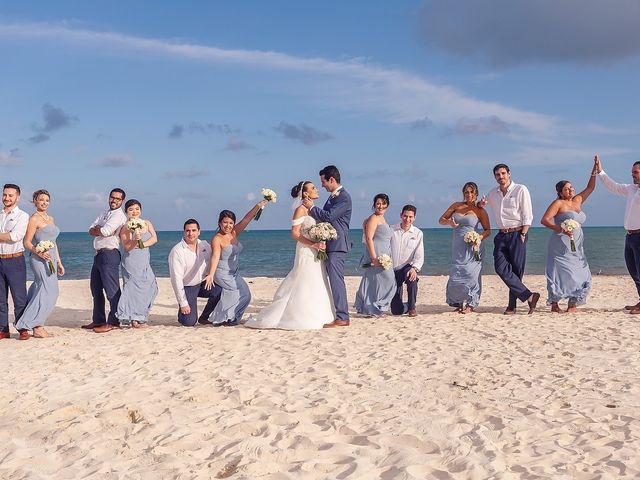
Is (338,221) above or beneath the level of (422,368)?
above

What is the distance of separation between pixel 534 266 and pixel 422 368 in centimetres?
2796

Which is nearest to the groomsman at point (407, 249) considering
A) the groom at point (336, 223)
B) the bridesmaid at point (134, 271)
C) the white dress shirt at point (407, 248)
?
the white dress shirt at point (407, 248)

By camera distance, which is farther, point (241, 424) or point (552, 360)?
point (552, 360)

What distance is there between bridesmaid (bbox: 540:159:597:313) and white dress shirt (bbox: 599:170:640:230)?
1.14ft

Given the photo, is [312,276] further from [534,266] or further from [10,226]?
[534,266]

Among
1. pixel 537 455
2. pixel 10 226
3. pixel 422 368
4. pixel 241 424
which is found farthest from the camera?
pixel 10 226

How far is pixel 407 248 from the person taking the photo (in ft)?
35.3

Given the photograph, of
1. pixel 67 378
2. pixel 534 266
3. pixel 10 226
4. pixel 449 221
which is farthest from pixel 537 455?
pixel 534 266

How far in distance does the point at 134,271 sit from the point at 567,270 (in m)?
6.93

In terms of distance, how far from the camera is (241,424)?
505 centimetres

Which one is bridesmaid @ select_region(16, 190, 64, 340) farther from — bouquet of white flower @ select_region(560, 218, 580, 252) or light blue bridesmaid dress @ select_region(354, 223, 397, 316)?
bouquet of white flower @ select_region(560, 218, 580, 252)

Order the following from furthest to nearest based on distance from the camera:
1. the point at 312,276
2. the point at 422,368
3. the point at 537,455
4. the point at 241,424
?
the point at 312,276
the point at 422,368
the point at 241,424
the point at 537,455

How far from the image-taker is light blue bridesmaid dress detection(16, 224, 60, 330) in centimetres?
920

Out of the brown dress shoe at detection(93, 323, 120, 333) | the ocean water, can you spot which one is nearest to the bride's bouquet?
the brown dress shoe at detection(93, 323, 120, 333)
